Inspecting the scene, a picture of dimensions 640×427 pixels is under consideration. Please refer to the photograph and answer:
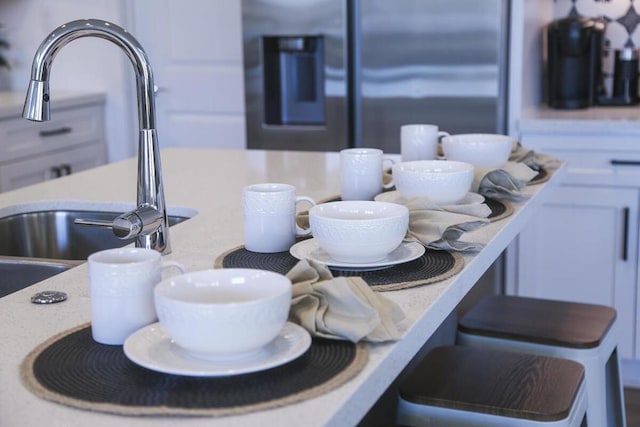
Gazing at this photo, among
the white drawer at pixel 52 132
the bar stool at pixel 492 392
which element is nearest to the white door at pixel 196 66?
the white drawer at pixel 52 132

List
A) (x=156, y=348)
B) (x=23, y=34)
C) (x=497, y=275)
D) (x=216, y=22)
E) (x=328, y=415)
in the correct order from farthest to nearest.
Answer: (x=23, y=34)
(x=216, y=22)
(x=497, y=275)
(x=156, y=348)
(x=328, y=415)

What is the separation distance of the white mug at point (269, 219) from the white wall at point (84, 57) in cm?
290

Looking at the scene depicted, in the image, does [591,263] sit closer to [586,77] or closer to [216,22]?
[586,77]

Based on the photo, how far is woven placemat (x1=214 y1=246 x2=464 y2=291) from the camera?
124cm

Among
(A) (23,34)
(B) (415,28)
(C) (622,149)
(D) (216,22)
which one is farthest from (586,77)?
(A) (23,34)

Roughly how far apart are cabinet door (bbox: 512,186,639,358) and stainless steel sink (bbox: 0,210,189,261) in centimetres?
168

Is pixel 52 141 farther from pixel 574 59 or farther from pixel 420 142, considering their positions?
pixel 420 142

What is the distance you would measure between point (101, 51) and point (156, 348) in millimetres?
3427

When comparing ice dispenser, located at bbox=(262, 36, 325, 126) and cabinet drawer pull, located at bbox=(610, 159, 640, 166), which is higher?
ice dispenser, located at bbox=(262, 36, 325, 126)

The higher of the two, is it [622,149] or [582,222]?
[622,149]

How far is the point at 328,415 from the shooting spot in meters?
0.85

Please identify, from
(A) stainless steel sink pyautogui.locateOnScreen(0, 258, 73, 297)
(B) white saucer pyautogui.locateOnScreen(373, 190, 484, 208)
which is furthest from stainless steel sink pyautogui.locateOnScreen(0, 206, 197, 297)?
(B) white saucer pyautogui.locateOnScreen(373, 190, 484, 208)

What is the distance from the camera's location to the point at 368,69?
3342 mm

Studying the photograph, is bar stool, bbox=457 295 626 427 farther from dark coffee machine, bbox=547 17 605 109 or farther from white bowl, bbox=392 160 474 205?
dark coffee machine, bbox=547 17 605 109
